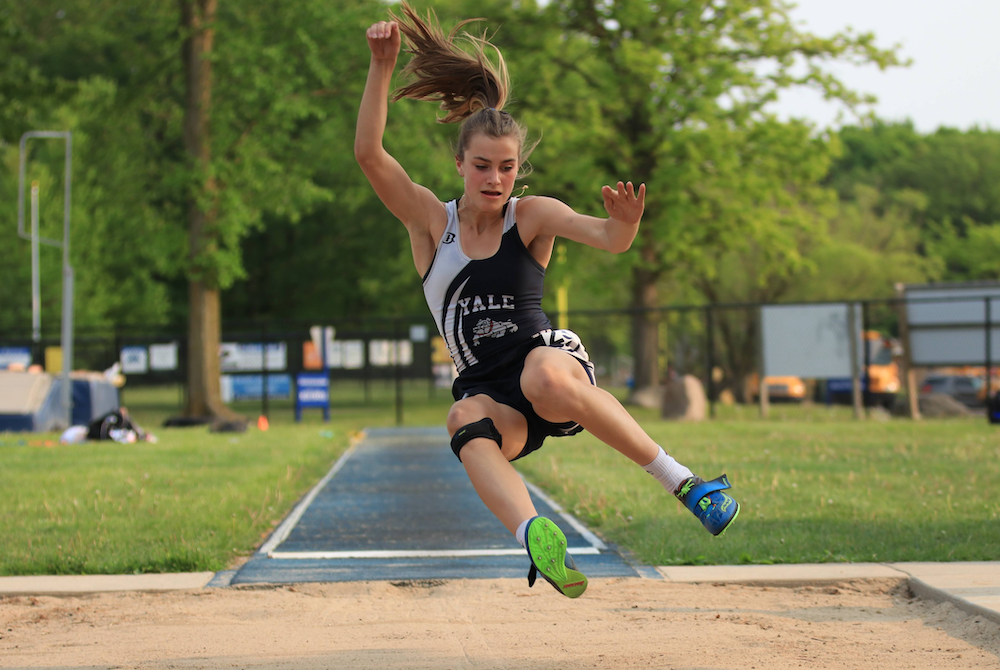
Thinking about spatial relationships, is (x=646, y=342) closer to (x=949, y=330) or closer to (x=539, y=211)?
(x=949, y=330)

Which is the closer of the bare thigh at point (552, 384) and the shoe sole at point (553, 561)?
the shoe sole at point (553, 561)

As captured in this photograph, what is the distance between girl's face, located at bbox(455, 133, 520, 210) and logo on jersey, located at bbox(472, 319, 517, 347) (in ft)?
1.62

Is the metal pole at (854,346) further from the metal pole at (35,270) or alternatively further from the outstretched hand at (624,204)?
the metal pole at (35,270)

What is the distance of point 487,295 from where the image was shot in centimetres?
421

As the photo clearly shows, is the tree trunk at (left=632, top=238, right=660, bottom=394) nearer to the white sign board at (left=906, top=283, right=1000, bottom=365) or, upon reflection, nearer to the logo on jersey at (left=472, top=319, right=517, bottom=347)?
the white sign board at (left=906, top=283, right=1000, bottom=365)

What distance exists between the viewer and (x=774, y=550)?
6.50 metres

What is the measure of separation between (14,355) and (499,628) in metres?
23.8

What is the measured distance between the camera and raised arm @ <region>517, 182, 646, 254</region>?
12.9 feet

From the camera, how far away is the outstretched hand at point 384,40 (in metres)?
4.02

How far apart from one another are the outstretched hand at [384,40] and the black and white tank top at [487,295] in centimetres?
76

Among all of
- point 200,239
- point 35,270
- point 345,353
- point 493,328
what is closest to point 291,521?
point 493,328

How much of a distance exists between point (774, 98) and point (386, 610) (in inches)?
939

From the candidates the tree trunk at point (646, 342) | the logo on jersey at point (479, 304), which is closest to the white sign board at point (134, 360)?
the tree trunk at point (646, 342)

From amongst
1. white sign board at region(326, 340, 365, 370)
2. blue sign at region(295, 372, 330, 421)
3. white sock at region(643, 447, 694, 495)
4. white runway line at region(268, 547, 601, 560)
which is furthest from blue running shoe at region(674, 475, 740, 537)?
white sign board at region(326, 340, 365, 370)
